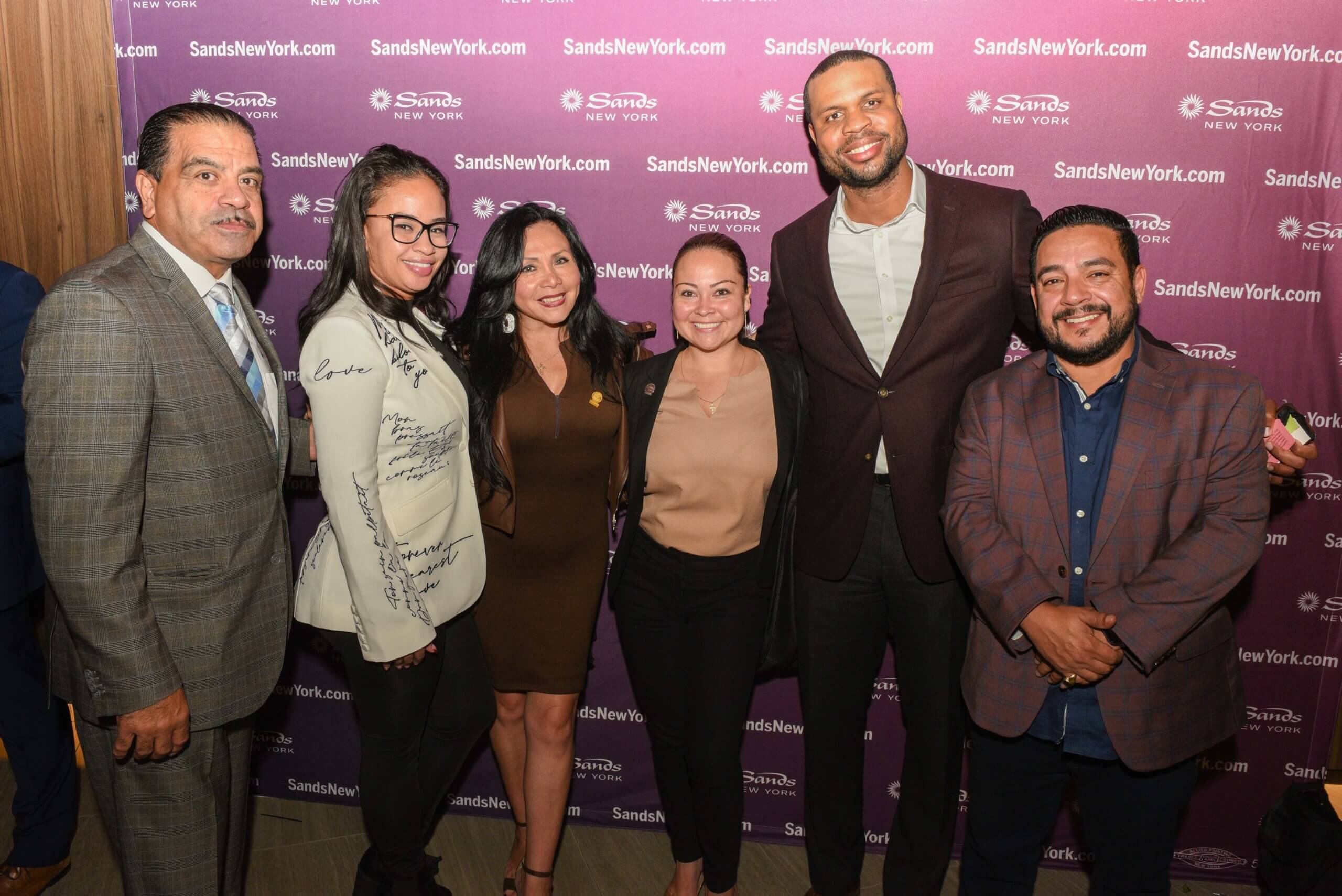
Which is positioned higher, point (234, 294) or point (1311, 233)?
point (1311, 233)

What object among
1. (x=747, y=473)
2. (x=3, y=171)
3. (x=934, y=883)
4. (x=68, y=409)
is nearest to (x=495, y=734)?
(x=747, y=473)

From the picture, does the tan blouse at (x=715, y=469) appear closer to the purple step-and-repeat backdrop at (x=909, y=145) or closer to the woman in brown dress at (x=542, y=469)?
the woman in brown dress at (x=542, y=469)

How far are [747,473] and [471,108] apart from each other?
64.6 inches

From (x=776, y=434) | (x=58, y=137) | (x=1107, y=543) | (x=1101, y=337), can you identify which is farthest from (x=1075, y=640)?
(x=58, y=137)

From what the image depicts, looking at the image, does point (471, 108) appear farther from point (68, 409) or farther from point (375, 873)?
point (375, 873)

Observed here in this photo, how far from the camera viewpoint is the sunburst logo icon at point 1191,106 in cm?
285

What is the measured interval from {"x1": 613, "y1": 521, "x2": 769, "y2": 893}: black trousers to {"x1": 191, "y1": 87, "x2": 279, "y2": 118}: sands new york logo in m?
2.03

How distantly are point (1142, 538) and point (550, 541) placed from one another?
1566 millimetres

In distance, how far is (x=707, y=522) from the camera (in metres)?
2.60

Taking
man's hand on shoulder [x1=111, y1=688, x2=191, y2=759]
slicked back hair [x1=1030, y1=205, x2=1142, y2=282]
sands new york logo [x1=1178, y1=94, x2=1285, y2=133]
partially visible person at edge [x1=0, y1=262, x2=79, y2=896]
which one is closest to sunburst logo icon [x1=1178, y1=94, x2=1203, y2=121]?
sands new york logo [x1=1178, y1=94, x2=1285, y2=133]

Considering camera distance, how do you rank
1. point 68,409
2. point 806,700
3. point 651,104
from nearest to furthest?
point 68,409 → point 806,700 → point 651,104


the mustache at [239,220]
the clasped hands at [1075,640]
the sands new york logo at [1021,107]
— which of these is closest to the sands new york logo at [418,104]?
the mustache at [239,220]

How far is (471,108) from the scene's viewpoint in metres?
3.13

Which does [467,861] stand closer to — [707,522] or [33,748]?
[33,748]
